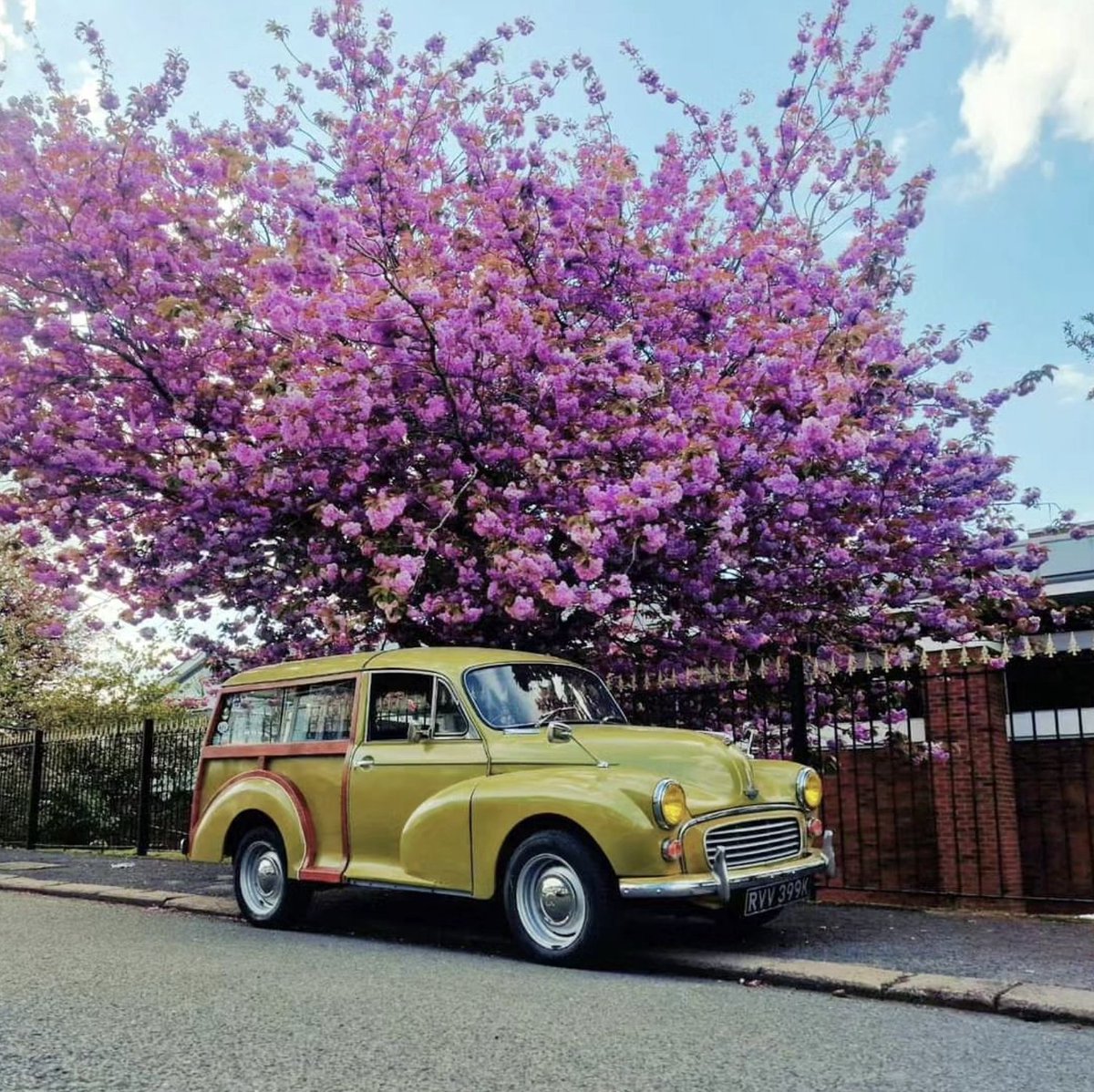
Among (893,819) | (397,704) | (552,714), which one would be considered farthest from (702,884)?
(893,819)

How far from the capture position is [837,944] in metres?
7.16

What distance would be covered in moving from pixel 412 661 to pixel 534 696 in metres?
0.91

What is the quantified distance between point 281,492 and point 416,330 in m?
1.90

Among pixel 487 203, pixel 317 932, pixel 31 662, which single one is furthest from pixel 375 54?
pixel 31 662

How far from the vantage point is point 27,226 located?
10.6 meters

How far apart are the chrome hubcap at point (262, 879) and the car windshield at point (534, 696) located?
219 centimetres

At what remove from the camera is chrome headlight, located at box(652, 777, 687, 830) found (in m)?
6.37

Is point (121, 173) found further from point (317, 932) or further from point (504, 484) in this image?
point (317, 932)

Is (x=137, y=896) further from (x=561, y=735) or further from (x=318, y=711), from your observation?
(x=561, y=735)

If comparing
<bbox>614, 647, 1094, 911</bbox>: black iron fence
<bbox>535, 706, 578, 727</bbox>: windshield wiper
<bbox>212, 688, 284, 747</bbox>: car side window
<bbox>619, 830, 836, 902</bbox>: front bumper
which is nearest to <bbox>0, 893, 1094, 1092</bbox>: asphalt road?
<bbox>619, 830, 836, 902</bbox>: front bumper

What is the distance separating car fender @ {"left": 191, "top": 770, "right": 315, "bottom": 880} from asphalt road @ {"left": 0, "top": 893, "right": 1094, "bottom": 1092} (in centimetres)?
117

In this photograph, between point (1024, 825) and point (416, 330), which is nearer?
point (416, 330)

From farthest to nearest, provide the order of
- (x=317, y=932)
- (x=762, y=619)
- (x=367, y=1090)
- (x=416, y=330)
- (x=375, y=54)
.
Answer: (x=375, y=54)
(x=762, y=619)
(x=416, y=330)
(x=317, y=932)
(x=367, y=1090)

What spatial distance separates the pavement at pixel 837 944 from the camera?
582cm
